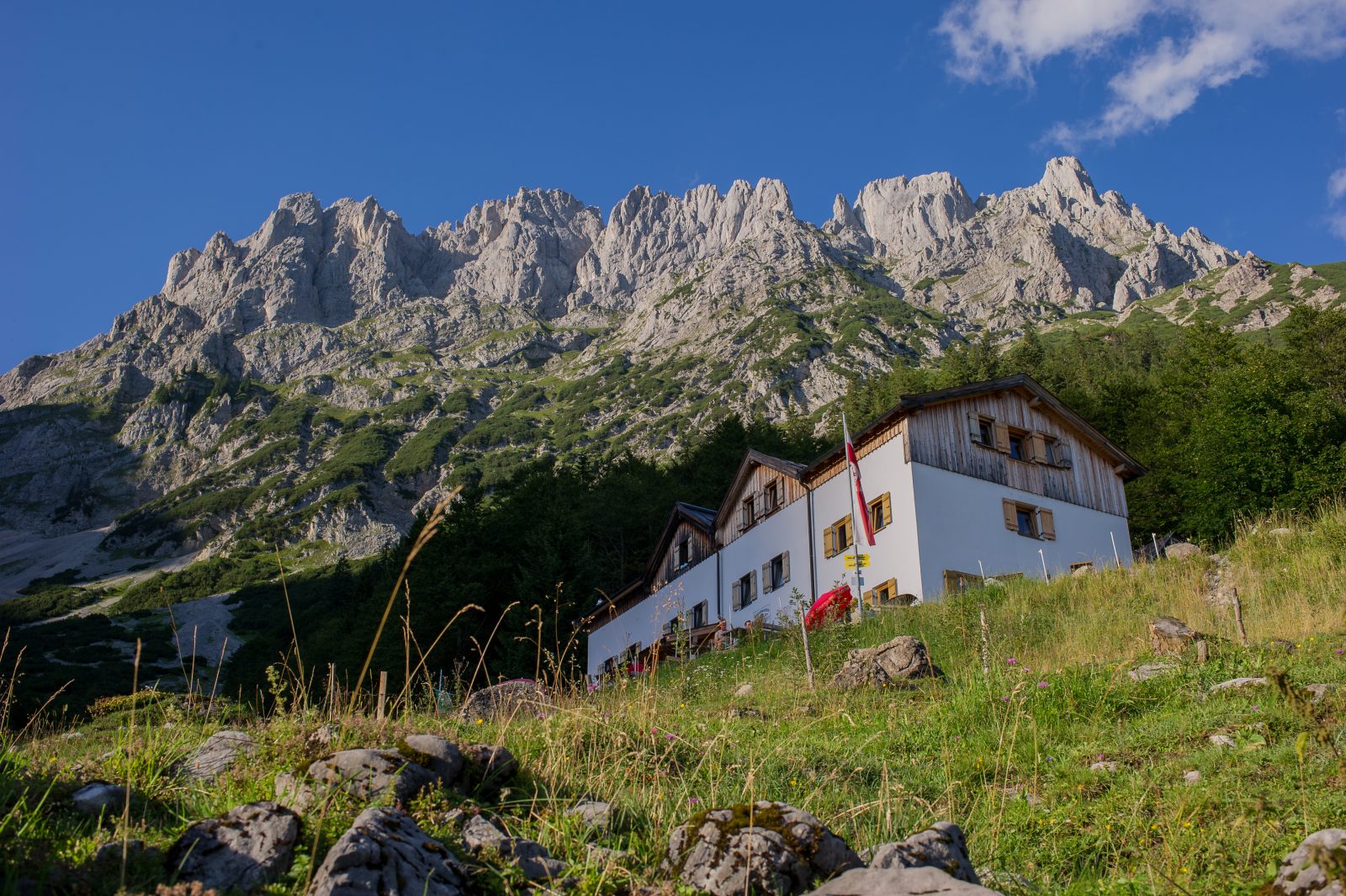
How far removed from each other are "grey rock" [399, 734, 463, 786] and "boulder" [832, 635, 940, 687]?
7.71 m

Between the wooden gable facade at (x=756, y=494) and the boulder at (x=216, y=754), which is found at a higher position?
the wooden gable facade at (x=756, y=494)

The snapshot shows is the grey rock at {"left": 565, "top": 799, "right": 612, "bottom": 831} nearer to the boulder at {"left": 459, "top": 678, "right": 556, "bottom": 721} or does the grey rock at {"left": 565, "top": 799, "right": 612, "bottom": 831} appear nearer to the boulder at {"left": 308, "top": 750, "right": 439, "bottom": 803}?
the boulder at {"left": 308, "top": 750, "right": 439, "bottom": 803}

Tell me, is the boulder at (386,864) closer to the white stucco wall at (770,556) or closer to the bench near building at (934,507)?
the bench near building at (934,507)

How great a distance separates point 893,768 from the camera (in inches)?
315

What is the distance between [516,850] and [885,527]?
28.5 m

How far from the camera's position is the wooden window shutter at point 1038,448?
35062 mm

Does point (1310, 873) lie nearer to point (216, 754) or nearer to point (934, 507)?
point (216, 754)

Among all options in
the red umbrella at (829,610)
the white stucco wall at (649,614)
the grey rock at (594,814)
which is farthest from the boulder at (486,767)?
the white stucco wall at (649,614)

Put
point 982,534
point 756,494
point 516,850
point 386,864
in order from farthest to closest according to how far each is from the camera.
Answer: point 756,494, point 982,534, point 516,850, point 386,864

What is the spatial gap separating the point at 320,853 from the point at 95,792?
1.65 m

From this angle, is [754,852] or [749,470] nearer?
[754,852]

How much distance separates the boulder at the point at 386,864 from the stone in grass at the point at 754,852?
1.16m

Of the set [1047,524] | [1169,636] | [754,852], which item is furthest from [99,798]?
[1047,524]

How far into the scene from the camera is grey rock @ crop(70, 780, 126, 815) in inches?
189
